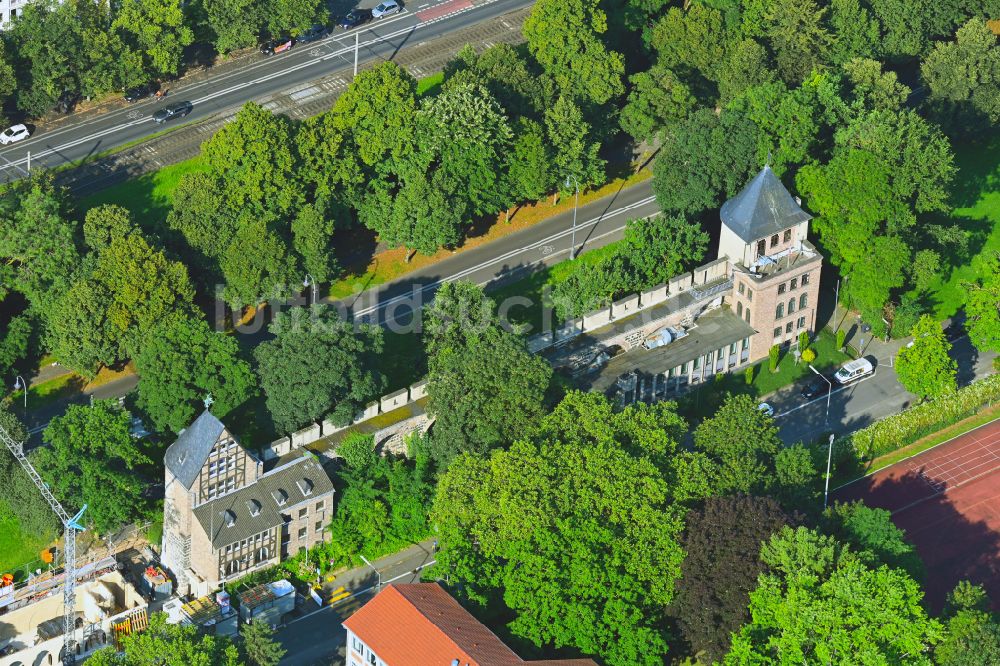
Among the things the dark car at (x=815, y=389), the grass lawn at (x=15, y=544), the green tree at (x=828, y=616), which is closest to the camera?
the green tree at (x=828, y=616)

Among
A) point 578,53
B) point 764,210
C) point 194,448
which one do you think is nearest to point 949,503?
point 764,210

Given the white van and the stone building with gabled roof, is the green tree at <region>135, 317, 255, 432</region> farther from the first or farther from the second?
the white van

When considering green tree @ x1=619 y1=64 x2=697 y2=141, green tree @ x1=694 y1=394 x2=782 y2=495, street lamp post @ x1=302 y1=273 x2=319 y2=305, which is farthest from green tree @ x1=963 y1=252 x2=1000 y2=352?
street lamp post @ x1=302 y1=273 x2=319 y2=305

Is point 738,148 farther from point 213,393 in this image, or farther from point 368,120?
point 213,393

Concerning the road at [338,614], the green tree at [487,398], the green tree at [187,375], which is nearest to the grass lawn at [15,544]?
the green tree at [187,375]

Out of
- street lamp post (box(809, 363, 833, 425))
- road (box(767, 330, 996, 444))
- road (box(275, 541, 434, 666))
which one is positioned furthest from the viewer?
street lamp post (box(809, 363, 833, 425))

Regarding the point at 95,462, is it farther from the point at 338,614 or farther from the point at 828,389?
the point at 828,389

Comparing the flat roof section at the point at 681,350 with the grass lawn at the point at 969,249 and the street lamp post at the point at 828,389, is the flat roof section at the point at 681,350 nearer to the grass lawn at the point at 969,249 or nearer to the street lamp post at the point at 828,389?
the street lamp post at the point at 828,389
